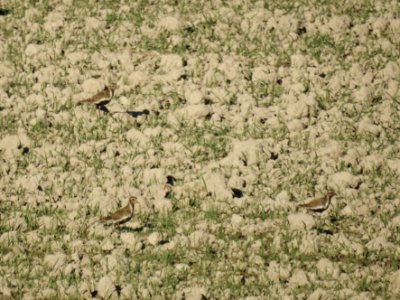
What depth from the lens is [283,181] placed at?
164 inches

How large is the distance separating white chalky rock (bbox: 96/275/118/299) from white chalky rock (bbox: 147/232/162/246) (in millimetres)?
381

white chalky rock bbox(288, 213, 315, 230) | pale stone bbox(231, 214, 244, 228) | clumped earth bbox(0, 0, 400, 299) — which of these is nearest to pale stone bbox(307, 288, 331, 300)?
clumped earth bbox(0, 0, 400, 299)

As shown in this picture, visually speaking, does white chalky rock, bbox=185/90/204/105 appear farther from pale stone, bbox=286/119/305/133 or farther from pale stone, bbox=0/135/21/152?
pale stone, bbox=0/135/21/152

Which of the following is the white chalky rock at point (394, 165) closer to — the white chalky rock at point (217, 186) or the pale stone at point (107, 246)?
the white chalky rock at point (217, 186)

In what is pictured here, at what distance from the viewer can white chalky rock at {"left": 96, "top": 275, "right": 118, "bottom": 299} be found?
3.45 metres

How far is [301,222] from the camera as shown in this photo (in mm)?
3844

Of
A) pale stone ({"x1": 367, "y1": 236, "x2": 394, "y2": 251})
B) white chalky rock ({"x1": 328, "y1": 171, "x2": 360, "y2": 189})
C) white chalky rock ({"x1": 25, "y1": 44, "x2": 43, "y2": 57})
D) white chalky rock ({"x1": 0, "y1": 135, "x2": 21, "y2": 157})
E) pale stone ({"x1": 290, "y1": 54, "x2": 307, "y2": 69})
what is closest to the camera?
pale stone ({"x1": 367, "y1": 236, "x2": 394, "y2": 251})

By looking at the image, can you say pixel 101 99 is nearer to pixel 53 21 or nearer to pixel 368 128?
pixel 53 21

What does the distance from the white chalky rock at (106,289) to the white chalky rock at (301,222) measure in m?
1.11

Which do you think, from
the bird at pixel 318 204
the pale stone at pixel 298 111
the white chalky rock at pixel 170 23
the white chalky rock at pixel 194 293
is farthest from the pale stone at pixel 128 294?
the white chalky rock at pixel 170 23

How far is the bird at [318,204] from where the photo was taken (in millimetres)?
3975

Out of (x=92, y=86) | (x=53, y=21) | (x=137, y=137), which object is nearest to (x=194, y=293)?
(x=137, y=137)

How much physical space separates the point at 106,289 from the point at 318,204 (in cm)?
139

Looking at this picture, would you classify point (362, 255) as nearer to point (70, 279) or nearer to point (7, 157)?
point (70, 279)
